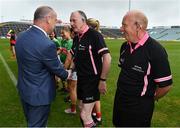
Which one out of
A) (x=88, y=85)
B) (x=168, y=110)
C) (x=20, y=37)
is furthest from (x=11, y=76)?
(x=20, y=37)

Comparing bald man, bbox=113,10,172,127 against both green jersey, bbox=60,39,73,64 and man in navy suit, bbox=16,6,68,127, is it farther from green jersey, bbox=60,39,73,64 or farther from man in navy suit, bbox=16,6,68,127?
green jersey, bbox=60,39,73,64

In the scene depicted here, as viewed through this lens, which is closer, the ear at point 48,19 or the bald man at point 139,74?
the bald man at point 139,74

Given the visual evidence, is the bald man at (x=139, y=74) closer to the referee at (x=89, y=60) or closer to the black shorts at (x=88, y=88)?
the referee at (x=89, y=60)

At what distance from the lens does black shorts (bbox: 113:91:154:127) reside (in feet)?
15.6

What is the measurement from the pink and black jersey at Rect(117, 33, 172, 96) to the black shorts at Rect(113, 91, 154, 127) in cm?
8

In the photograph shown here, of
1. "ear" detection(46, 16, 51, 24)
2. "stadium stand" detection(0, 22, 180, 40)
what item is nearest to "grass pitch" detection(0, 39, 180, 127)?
"ear" detection(46, 16, 51, 24)

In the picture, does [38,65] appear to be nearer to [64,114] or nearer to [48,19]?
[48,19]

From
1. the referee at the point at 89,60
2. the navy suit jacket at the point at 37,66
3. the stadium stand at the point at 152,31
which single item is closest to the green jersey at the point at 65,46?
the referee at the point at 89,60

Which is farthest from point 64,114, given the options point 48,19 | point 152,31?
point 152,31

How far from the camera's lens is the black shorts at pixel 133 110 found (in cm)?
477

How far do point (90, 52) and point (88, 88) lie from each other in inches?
23.3

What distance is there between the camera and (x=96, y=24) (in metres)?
7.48

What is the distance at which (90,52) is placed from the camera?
636cm

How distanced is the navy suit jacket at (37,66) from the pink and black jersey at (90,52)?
3.56 feet
